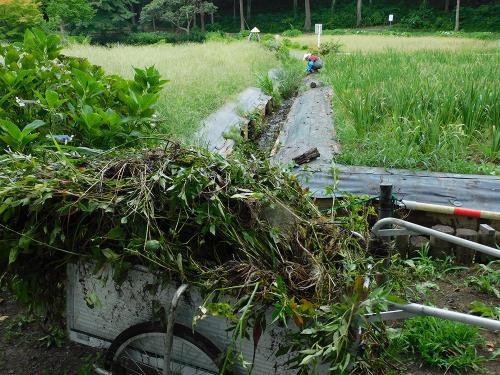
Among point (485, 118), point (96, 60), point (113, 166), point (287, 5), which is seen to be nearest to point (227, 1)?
point (287, 5)

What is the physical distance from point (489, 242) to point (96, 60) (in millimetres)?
10828

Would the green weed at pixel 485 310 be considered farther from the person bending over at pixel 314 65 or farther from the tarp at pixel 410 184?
the person bending over at pixel 314 65

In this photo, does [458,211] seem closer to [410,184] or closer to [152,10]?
[410,184]

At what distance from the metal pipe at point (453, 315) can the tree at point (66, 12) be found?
31168mm

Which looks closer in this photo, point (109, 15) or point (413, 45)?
point (413, 45)

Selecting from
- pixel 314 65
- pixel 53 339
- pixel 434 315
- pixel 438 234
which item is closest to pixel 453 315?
pixel 434 315

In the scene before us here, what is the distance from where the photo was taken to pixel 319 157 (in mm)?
5566

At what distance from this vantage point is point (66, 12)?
29.7 metres

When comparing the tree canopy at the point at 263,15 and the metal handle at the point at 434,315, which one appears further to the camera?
the tree canopy at the point at 263,15

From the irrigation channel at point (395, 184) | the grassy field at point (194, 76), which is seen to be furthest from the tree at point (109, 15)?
the irrigation channel at point (395, 184)

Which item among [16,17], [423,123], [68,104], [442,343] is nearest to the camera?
[442,343]

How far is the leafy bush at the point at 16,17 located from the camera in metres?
22.6

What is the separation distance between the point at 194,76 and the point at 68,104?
25.3 feet

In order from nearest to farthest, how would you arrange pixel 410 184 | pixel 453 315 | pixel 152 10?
pixel 453 315
pixel 410 184
pixel 152 10
